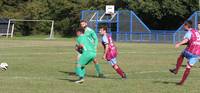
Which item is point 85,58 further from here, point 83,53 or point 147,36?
point 147,36

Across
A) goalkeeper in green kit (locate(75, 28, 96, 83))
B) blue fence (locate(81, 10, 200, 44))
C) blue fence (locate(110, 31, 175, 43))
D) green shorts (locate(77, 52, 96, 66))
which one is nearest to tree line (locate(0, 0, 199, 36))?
blue fence (locate(81, 10, 200, 44))

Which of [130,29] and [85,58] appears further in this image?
[130,29]

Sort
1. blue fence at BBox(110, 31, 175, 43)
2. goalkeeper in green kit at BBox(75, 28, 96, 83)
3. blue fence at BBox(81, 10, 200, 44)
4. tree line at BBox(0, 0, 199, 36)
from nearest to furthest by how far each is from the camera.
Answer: goalkeeper in green kit at BBox(75, 28, 96, 83) < blue fence at BBox(110, 31, 175, 43) < blue fence at BBox(81, 10, 200, 44) < tree line at BBox(0, 0, 199, 36)

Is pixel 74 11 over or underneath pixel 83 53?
underneath

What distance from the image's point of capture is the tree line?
68.6 metres

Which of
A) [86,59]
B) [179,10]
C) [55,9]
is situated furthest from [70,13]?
[86,59]

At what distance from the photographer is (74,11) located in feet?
264

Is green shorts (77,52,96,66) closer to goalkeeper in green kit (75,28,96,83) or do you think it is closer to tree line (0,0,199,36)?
goalkeeper in green kit (75,28,96,83)

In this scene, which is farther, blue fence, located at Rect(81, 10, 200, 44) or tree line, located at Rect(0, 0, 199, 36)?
tree line, located at Rect(0, 0, 199, 36)

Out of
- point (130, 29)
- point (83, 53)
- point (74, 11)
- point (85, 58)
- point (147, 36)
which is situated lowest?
point (147, 36)

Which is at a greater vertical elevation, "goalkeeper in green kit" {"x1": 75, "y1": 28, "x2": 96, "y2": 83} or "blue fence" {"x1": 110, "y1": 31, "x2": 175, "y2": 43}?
"goalkeeper in green kit" {"x1": 75, "y1": 28, "x2": 96, "y2": 83}

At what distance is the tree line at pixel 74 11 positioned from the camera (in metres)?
68.6

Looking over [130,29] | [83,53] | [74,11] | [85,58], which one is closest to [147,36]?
[130,29]

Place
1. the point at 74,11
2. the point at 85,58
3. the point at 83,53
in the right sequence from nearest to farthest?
1. the point at 85,58
2. the point at 83,53
3. the point at 74,11
